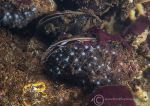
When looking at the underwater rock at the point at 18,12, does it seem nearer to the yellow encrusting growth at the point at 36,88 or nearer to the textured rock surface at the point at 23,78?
the textured rock surface at the point at 23,78

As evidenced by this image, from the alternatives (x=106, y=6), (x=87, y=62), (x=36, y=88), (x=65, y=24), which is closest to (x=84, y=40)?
(x=87, y=62)

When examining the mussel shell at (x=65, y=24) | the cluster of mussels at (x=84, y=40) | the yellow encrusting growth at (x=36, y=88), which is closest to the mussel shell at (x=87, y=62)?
the cluster of mussels at (x=84, y=40)

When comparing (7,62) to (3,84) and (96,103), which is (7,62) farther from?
(96,103)

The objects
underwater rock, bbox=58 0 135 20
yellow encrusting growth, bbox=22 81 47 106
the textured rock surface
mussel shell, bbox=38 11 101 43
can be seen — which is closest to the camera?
the textured rock surface

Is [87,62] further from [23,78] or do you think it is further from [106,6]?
[106,6]

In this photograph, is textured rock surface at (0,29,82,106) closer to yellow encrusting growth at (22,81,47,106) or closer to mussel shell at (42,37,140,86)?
yellow encrusting growth at (22,81,47,106)

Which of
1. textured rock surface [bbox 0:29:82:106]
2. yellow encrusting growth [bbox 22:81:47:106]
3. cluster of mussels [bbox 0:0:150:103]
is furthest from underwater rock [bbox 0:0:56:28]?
yellow encrusting growth [bbox 22:81:47:106]

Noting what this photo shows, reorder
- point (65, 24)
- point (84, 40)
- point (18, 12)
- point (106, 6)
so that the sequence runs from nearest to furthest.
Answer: point (84, 40) → point (18, 12) → point (65, 24) → point (106, 6)
